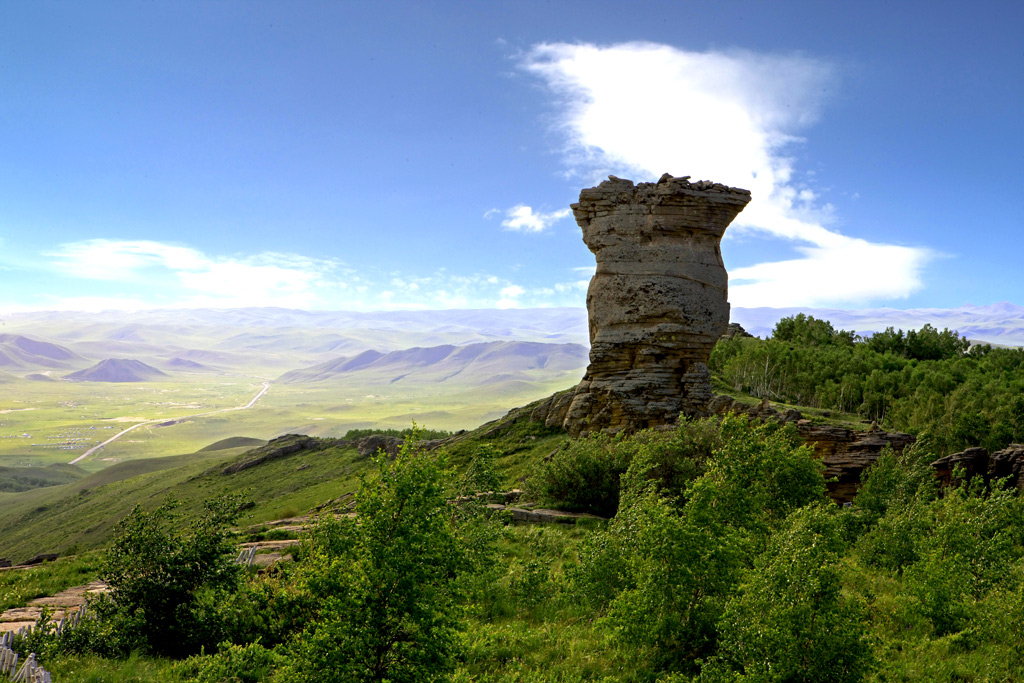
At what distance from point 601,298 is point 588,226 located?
6950mm

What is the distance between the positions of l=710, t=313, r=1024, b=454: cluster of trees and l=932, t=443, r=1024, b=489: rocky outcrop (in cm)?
2985

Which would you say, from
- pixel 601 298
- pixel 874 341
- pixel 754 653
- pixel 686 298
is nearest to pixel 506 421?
pixel 601 298

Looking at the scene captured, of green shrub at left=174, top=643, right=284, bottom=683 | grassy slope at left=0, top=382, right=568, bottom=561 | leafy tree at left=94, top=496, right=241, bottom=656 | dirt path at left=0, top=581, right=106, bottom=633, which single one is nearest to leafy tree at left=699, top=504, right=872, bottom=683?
green shrub at left=174, top=643, right=284, bottom=683

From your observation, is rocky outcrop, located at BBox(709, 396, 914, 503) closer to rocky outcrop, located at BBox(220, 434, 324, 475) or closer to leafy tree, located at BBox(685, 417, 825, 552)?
leafy tree, located at BBox(685, 417, 825, 552)

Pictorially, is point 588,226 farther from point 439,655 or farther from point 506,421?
point 439,655

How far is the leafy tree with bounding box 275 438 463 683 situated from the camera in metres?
10.1

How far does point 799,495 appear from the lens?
81.3ft

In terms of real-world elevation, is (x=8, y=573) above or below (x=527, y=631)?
below

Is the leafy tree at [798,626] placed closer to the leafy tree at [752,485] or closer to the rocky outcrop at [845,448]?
the leafy tree at [752,485]

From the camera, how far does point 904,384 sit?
7725 centimetres

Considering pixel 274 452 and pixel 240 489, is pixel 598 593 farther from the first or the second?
pixel 274 452

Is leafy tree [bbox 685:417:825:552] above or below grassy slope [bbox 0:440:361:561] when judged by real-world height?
above

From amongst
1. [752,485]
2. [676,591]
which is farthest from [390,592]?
[752,485]

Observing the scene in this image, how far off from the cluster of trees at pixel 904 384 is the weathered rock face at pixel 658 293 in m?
31.3
